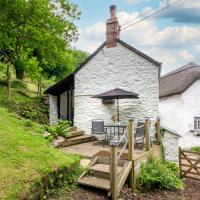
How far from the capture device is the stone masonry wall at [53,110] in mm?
13336

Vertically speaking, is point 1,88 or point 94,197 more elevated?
point 1,88

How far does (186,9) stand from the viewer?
9812mm

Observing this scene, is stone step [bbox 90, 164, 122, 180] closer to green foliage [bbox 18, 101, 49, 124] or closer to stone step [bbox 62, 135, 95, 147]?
stone step [bbox 62, 135, 95, 147]

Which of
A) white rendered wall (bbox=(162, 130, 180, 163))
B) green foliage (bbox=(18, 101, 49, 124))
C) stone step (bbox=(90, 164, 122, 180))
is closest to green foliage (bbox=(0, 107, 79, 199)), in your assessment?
stone step (bbox=(90, 164, 122, 180))

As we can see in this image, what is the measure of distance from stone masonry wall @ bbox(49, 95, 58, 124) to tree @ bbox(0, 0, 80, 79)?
70.4 inches

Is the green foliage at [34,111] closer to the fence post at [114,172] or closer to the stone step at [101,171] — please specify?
the stone step at [101,171]

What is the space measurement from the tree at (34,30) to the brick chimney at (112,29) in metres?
3.94

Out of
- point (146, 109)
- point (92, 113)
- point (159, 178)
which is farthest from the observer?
point (92, 113)

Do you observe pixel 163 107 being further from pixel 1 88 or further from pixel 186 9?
pixel 1 88

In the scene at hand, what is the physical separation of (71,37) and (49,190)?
1236 centimetres

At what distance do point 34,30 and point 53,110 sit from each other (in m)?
4.64

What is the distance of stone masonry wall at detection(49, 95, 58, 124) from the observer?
13336 millimetres

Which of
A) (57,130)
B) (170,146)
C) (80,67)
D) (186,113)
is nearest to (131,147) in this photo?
(57,130)

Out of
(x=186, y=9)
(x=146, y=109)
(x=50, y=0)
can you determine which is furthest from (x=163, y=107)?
(x=50, y=0)
